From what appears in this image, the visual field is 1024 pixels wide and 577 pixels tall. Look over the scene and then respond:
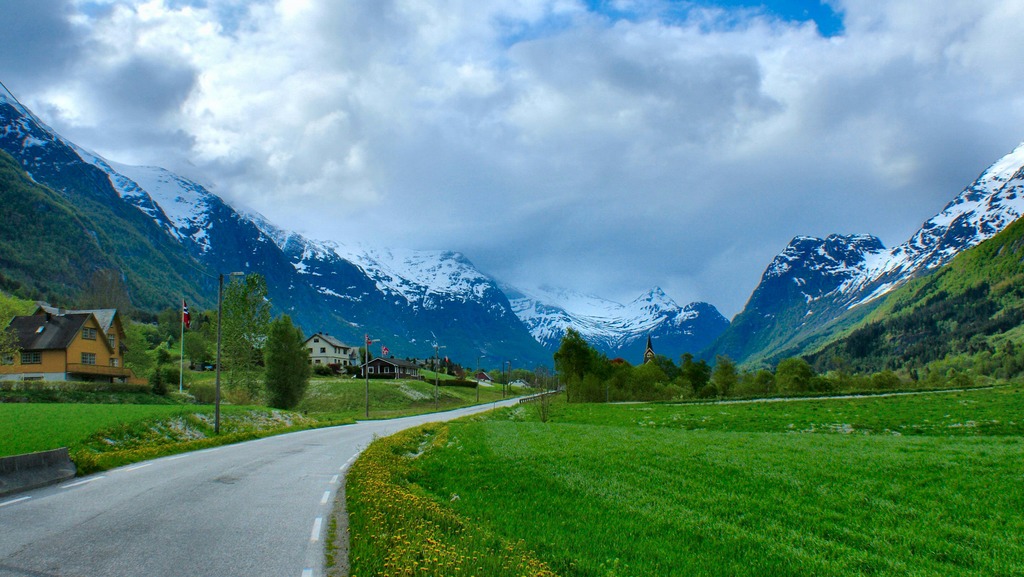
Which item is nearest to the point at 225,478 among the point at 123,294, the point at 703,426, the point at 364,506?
the point at 364,506

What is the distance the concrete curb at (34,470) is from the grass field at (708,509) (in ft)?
27.7

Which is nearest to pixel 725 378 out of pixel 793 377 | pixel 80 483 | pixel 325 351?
pixel 793 377

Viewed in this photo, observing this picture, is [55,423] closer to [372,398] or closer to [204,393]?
[204,393]

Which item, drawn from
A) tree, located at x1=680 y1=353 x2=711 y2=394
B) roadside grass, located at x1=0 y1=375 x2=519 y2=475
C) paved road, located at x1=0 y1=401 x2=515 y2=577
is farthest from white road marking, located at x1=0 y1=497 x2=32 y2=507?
tree, located at x1=680 y1=353 x2=711 y2=394

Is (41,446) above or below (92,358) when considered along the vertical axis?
below

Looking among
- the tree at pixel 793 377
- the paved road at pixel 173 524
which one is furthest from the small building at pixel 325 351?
the paved road at pixel 173 524

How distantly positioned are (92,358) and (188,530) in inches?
3009

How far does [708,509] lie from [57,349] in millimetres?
78642

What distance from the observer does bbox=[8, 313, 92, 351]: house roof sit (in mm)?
68562

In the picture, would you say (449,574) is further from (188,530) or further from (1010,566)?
(1010,566)

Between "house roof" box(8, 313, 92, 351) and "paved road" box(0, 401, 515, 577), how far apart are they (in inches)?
2458

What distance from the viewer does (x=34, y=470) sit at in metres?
17.0

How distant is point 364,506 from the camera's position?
13523 millimetres

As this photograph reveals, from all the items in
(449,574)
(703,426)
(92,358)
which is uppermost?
(92,358)
